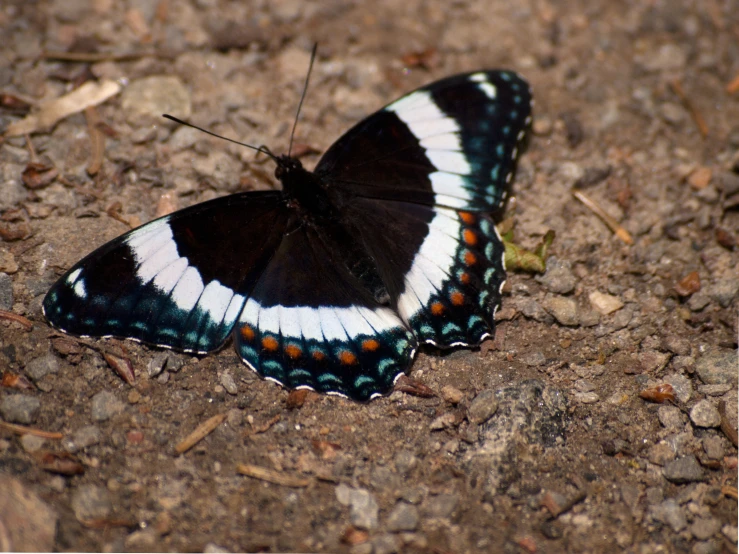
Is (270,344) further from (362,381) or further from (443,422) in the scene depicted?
(443,422)

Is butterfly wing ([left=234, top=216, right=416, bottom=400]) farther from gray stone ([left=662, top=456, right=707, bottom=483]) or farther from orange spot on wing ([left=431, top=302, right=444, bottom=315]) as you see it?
gray stone ([left=662, top=456, right=707, bottom=483])

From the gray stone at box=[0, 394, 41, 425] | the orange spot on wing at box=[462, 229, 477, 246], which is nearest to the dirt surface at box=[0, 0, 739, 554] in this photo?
the gray stone at box=[0, 394, 41, 425]

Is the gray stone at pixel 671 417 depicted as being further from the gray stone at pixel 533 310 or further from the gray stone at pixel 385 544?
the gray stone at pixel 385 544

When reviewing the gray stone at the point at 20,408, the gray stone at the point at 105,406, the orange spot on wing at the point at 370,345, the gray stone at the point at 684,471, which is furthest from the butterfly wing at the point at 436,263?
the gray stone at the point at 20,408

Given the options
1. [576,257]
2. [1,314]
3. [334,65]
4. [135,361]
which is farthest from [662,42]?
[1,314]

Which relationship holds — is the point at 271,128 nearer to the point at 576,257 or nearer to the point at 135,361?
the point at 135,361

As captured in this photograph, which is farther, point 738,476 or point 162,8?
point 162,8

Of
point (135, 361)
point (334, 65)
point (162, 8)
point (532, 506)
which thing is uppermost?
point (162, 8)
